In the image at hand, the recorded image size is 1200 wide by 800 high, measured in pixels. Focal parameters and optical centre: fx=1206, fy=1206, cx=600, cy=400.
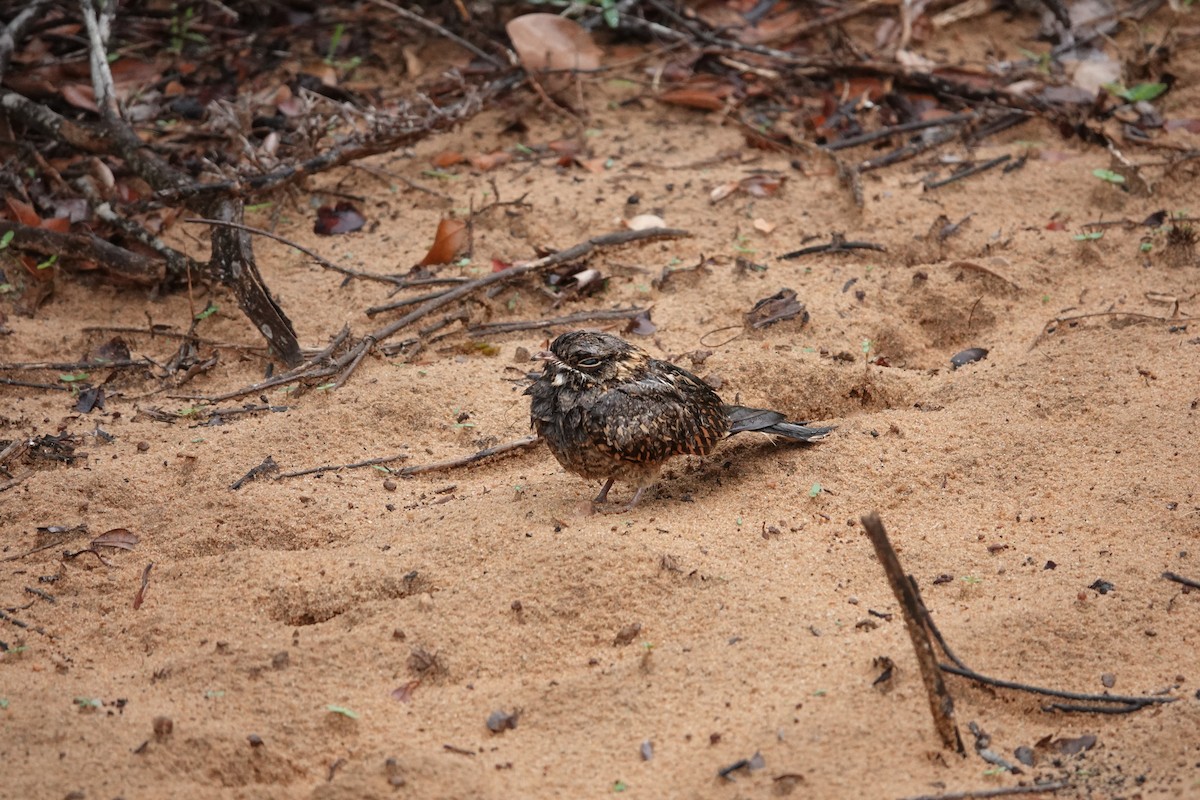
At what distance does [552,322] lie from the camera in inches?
231

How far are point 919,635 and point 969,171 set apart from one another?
173 inches

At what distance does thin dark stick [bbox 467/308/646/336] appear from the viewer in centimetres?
587

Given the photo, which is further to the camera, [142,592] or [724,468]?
[724,468]

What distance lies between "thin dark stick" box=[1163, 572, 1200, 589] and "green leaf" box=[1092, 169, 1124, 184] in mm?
3308

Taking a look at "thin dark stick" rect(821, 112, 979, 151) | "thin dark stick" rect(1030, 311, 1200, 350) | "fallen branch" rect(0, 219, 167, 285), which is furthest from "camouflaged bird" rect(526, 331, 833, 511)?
"thin dark stick" rect(821, 112, 979, 151)

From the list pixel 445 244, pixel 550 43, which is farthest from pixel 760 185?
pixel 445 244

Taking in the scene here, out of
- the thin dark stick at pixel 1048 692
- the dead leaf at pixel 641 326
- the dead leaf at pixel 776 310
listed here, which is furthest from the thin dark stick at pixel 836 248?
the thin dark stick at pixel 1048 692

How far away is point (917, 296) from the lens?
5891 mm

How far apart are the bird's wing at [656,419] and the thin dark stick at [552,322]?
1.14 meters

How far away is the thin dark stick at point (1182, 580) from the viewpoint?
12.9 ft

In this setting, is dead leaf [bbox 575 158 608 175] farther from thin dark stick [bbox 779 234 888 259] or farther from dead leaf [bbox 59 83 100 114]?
dead leaf [bbox 59 83 100 114]

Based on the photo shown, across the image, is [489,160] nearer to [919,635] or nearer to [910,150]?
[910,150]

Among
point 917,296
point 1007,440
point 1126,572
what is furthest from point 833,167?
point 1126,572

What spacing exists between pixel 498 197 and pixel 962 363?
106 inches
